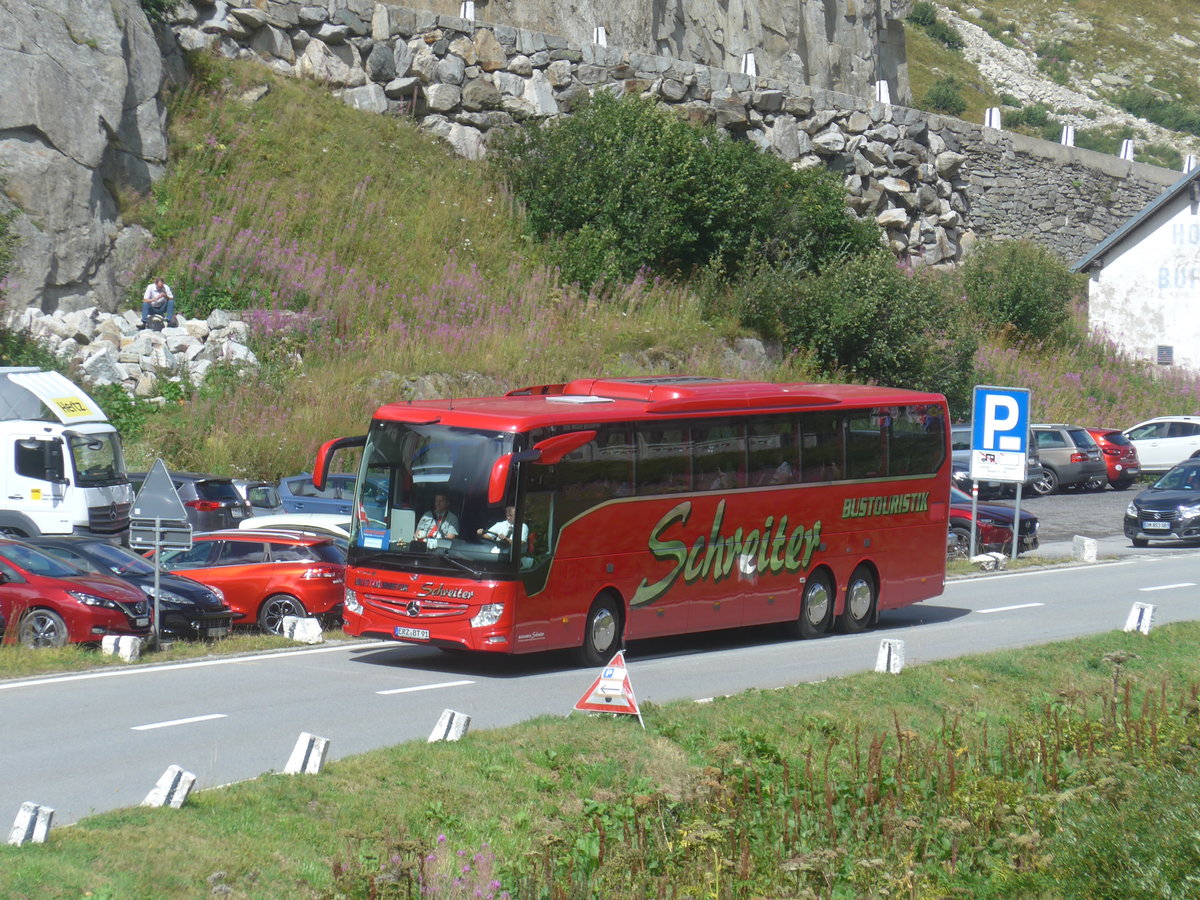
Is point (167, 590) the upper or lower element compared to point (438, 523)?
lower

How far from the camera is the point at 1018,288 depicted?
1876 inches

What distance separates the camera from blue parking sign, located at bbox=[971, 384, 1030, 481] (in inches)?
990

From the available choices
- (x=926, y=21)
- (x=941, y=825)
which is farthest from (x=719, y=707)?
(x=926, y=21)

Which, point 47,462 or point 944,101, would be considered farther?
point 944,101

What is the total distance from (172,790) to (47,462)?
18070 mm

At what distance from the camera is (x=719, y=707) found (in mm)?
12461

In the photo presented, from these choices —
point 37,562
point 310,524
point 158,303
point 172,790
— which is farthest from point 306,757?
point 158,303

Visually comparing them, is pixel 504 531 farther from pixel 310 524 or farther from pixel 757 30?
pixel 757 30

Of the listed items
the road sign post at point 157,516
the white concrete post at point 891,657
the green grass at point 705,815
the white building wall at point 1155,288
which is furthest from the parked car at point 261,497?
the white building wall at point 1155,288

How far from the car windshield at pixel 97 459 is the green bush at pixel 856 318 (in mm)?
18152

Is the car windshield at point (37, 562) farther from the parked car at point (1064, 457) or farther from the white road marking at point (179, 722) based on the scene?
the parked car at point (1064, 457)

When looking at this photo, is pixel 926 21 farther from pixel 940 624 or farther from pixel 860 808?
pixel 860 808

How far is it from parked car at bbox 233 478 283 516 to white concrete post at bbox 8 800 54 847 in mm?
18963

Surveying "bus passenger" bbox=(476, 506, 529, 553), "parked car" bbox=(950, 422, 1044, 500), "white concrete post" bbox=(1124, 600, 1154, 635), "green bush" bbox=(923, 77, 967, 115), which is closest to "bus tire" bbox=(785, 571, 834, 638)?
"white concrete post" bbox=(1124, 600, 1154, 635)
